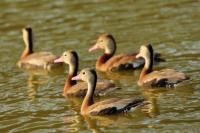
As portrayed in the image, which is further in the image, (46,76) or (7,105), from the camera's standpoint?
(46,76)

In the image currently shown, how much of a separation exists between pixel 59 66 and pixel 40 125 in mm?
4794

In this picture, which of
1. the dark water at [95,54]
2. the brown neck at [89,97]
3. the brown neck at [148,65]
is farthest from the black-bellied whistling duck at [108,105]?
the brown neck at [148,65]

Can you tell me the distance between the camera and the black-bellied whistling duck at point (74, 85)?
15562mm

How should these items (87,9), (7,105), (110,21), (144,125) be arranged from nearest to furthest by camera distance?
(144,125)
(7,105)
(110,21)
(87,9)

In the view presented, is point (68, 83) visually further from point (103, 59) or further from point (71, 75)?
point (103, 59)

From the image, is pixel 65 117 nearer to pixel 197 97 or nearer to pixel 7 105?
pixel 7 105

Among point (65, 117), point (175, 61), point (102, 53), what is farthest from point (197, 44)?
point (65, 117)

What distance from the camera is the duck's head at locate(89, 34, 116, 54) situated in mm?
18422

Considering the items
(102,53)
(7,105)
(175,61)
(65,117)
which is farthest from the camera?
(102,53)

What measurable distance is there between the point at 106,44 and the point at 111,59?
578mm

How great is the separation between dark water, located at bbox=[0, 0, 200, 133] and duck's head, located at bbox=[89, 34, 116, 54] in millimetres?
382

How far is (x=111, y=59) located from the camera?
18047 millimetres

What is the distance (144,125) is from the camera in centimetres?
1331

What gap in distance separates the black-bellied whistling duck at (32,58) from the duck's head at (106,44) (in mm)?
934
